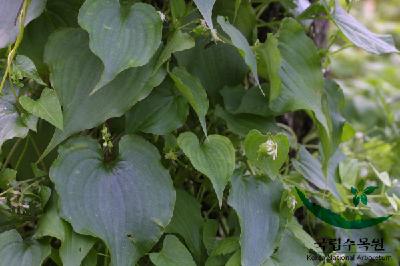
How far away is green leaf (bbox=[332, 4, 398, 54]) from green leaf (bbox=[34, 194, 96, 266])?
74cm

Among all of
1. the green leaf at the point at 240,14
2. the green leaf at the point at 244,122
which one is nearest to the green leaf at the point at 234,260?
the green leaf at the point at 244,122

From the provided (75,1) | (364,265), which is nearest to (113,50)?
(75,1)

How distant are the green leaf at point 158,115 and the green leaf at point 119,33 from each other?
11 centimetres

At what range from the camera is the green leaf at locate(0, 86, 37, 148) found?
1.10 m

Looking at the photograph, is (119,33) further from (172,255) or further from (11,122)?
(172,255)

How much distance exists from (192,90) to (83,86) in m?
0.22

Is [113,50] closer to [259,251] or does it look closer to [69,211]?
[69,211]

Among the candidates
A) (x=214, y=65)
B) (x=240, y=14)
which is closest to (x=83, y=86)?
(x=214, y=65)

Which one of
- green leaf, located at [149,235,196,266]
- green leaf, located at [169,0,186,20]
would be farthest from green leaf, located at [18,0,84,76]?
green leaf, located at [149,235,196,266]

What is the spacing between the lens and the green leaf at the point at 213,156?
3.75 feet

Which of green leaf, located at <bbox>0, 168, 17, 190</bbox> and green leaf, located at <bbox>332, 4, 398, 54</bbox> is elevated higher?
green leaf, located at <bbox>332, 4, 398, 54</bbox>

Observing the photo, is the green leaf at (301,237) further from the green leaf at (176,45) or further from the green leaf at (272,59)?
the green leaf at (176,45)

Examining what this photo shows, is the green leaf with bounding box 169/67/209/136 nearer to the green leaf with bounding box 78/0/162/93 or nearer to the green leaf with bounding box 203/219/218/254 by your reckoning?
the green leaf with bounding box 78/0/162/93

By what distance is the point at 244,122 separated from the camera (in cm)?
134
